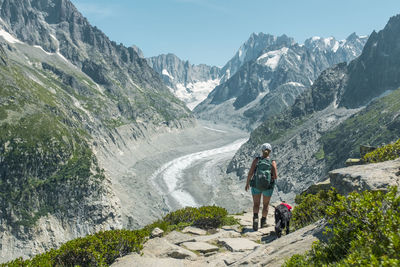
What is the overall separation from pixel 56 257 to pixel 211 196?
497ft

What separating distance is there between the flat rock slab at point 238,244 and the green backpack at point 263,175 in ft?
8.83

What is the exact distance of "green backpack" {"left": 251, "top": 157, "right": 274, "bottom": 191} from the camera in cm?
1548

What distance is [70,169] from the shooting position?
490 feet

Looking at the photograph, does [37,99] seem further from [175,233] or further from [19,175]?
[175,233]

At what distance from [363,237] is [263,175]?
9.34 m

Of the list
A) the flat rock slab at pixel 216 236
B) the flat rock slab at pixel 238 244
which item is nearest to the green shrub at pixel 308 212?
the flat rock slab at pixel 238 244

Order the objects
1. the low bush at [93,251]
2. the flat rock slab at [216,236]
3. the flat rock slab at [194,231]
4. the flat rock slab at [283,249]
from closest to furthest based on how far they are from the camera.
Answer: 1. the flat rock slab at [283,249]
2. the low bush at [93,251]
3. the flat rock slab at [216,236]
4. the flat rock slab at [194,231]

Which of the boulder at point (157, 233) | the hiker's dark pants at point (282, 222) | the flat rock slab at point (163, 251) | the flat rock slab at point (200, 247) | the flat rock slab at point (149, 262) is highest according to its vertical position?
the hiker's dark pants at point (282, 222)

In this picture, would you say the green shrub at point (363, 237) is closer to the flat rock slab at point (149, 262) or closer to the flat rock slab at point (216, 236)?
the flat rock slab at point (149, 262)

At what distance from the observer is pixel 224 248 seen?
1459 centimetres

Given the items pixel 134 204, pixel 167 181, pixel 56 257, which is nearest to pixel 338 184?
pixel 56 257

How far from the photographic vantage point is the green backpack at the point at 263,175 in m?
15.5

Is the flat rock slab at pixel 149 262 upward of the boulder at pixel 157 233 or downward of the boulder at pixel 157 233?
upward

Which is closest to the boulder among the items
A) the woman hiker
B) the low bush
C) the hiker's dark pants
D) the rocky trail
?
the rocky trail
